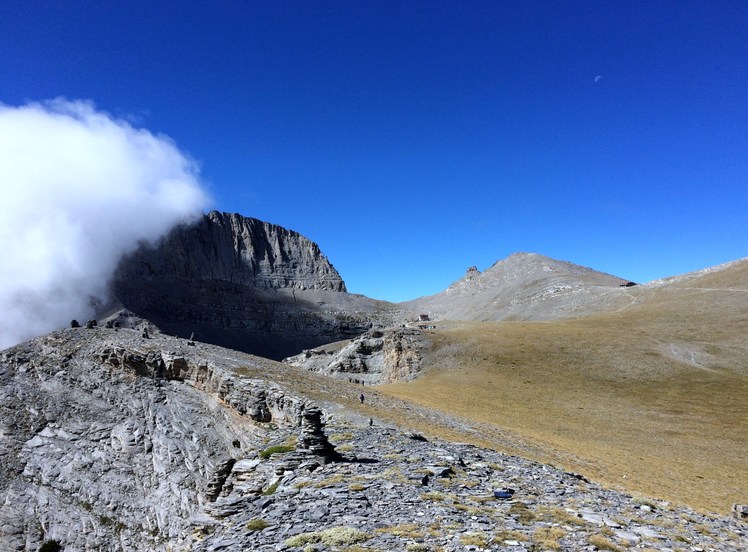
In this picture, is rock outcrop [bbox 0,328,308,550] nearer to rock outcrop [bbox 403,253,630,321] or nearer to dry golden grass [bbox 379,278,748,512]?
dry golden grass [bbox 379,278,748,512]

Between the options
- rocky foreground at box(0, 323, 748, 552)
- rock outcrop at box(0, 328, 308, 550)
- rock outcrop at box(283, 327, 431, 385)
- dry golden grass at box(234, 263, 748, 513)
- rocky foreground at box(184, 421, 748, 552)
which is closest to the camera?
rocky foreground at box(184, 421, 748, 552)

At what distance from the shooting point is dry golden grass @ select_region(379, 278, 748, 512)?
2872 cm

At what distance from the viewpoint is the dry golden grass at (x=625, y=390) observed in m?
28.7

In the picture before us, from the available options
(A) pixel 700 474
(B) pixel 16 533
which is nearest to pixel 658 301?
(A) pixel 700 474

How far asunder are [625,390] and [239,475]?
52.3m

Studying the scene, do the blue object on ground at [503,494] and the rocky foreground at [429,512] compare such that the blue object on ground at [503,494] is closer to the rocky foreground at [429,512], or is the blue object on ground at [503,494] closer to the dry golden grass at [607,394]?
the rocky foreground at [429,512]

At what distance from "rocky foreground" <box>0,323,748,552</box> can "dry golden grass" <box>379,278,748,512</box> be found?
11.5 m

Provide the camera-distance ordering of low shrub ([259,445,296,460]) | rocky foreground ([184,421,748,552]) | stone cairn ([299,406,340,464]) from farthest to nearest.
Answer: low shrub ([259,445,296,460]) → stone cairn ([299,406,340,464]) → rocky foreground ([184,421,748,552])

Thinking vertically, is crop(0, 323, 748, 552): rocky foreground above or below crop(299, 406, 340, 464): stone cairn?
below

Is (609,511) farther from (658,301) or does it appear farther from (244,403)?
(658,301)

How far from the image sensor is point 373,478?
43.3 ft

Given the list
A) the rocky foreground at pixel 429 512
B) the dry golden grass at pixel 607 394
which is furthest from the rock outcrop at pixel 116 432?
the rocky foreground at pixel 429 512

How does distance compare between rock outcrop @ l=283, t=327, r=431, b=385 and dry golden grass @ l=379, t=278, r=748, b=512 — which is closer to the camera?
dry golden grass @ l=379, t=278, r=748, b=512

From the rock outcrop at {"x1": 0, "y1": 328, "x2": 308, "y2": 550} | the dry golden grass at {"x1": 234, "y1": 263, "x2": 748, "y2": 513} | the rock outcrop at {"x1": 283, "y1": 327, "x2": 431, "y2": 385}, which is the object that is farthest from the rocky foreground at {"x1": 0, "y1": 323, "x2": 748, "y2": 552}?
the rock outcrop at {"x1": 283, "y1": 327, "x2": 431, "y2": 385}
